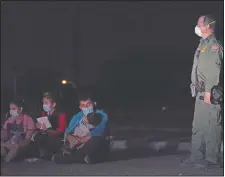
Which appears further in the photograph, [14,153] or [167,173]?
[14,153]

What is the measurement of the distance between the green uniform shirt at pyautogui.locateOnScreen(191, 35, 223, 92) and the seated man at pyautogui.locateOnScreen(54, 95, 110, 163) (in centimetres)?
129

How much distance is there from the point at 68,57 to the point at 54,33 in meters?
0.36

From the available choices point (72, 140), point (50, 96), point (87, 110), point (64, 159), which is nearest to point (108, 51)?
point (87, 110)

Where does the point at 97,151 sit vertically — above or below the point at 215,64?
below

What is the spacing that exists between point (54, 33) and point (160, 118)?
1728 millimetres

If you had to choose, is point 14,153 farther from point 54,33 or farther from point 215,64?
point 215,64

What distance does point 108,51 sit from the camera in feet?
24.0

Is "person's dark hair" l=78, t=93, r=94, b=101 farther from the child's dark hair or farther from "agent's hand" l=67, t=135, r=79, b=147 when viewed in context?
"agent's hand" l=67, t=135, r=79, b=147

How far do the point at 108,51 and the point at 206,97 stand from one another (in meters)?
1.35

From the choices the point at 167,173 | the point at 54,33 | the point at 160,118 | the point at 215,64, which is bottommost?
the point at 167,173

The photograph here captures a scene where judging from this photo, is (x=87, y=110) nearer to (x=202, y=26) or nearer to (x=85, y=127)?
(x=85, y=127)

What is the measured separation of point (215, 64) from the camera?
707cm

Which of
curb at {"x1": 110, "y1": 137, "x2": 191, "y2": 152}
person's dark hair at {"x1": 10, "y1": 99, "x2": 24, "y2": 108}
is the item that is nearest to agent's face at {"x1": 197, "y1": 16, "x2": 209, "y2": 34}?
curb at {"x1": 110, "y1": 137, "x2": 191, "y2": 152}

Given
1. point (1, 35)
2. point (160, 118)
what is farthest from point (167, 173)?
point (1, 35)
